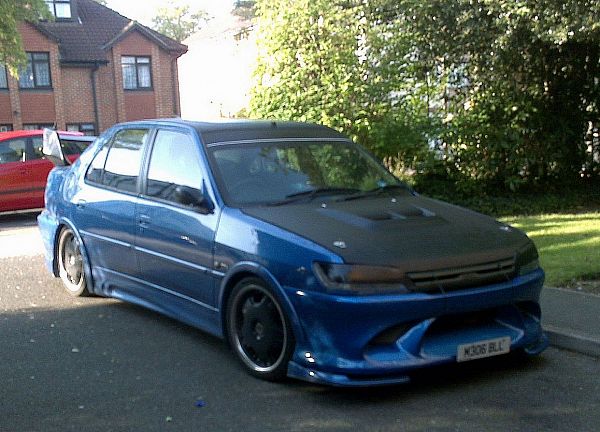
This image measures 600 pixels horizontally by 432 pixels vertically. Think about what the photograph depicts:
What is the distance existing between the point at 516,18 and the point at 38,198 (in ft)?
31.3

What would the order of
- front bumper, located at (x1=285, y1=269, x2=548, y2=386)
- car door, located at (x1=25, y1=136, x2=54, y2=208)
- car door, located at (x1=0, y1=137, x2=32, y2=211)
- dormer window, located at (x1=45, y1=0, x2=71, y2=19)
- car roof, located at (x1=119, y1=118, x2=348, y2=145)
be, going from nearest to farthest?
1. front bumper, located at (x1=285, y1=269, x2=548, y2=386)
2. car roof, located at (x1=119, y1=118, x2=348, y2=145)
3. car door, located at (x1=0, y1=137, x2=32, y2=211)
4. car door, located at (x1=25, y1=136, x2=54, y2=208)
5. dormer window, located at (x1=45, y1=0, x2=71, y2=19)

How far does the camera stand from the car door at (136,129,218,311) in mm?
5965

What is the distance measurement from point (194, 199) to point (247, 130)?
891 millimetres

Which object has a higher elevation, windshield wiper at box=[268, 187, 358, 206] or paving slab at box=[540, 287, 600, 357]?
windshield wiper at box=[268, 187, 358, 206]

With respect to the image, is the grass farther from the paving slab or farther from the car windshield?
the car windshield

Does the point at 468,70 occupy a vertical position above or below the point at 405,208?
above

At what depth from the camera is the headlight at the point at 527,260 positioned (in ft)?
18.0

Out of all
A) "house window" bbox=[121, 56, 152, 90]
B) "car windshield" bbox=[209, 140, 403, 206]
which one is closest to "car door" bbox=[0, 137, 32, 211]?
"car windshield" bbox=[209, 140, 403, 206]

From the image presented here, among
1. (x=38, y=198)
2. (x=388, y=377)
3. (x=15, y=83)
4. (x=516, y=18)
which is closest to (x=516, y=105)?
(x=516, y=18)

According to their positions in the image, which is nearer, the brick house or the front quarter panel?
the front quarter panel

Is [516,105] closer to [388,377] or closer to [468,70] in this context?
[468,70]

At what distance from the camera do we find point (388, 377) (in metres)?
5.00

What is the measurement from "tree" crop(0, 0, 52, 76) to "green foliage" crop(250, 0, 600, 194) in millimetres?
12116

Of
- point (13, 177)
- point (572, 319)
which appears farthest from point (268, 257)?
point (13, 177)
